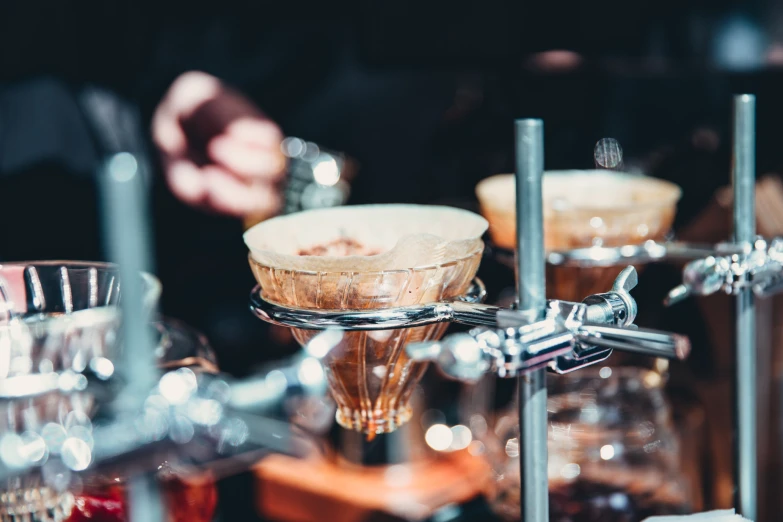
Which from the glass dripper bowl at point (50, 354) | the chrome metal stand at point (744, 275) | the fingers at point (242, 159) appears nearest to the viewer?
the glass dripper bowl at point (50, 354)

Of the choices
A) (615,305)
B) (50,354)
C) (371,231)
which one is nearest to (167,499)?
(50,354)

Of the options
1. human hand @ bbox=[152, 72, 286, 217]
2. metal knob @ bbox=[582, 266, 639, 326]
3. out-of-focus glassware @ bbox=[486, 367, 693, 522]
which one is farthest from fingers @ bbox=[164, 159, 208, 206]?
metal knob @ bbox=[582, 266, 639, 326]

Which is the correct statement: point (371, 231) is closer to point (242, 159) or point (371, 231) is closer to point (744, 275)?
point (744, 275)

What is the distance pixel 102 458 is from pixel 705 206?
3.93 feet

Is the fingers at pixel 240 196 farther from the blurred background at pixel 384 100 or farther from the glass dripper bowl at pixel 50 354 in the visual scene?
the glass dripper bowl at pixel 50 354

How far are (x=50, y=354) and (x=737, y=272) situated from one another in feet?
2.02

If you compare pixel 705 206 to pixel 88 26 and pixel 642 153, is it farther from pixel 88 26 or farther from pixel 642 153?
pixel 88 26

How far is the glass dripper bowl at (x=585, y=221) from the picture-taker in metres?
0.93

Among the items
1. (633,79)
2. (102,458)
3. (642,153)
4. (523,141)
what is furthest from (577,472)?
(633,79)

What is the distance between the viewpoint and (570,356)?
0.60 meters

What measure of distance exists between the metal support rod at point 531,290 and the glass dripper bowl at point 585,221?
27 cm

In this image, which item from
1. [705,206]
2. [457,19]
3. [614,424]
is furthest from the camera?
[457,19]

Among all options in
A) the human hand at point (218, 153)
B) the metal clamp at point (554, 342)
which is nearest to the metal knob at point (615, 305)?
the metal clamp at point (554, 342)

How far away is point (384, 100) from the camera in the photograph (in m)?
2.35
